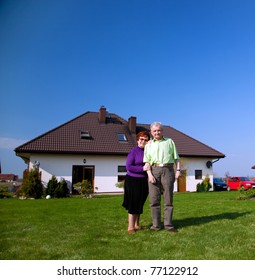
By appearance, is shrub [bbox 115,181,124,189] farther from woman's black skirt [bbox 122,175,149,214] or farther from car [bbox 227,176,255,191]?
woman's black skirt [bbox 122,175,149,214]

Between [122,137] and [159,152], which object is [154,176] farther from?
[122,137]

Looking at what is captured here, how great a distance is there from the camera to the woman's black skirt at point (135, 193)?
12.3ft

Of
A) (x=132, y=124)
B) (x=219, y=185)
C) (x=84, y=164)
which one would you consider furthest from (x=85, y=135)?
(x=219, y=185)

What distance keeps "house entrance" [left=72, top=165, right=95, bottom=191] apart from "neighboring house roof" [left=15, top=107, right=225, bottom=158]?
0.97 metres

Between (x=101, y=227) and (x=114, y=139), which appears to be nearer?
(x=101, y=227)

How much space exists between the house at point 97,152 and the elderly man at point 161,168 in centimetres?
1265

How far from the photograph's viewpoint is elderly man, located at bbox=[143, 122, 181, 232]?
11.9ft

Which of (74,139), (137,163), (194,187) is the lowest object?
(194,187)

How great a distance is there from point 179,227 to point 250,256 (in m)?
1.48

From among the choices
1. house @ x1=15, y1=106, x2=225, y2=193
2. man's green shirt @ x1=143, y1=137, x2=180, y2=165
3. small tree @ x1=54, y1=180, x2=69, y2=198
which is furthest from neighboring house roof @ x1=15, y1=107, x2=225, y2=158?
man's green shirt @ x1=143, y1=137, x2=180, y2=165
